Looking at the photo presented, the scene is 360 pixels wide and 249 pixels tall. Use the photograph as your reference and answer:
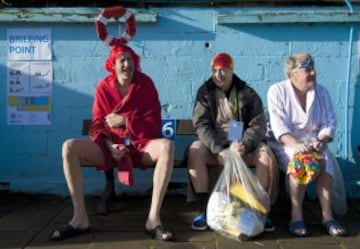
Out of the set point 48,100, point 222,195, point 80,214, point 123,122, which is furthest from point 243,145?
point 48,100

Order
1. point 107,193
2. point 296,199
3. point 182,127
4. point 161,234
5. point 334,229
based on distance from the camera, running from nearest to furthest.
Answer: point 161,234
point 334,229
point 296,199
point 107,193
point 182,127

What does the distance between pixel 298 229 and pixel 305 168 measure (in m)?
0.47

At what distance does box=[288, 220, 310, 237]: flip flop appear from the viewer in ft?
14.0

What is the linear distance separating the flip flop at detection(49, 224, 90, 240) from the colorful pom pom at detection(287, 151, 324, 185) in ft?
5.55

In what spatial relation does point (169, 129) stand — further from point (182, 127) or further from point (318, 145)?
point (318, 145)

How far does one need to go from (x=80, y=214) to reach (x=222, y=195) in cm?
110

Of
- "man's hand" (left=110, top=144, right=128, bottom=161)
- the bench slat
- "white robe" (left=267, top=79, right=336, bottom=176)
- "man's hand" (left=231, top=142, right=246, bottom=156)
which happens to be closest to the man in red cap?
"man's hand" (left=231, top=142, right=246, bottom=156)

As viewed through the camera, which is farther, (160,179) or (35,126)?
(35,126)

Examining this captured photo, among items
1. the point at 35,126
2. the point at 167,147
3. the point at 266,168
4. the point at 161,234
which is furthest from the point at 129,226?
the point at 35,126

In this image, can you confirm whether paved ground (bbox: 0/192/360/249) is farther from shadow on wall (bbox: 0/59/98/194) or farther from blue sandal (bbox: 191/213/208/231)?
shadow on wall (bbox: 0/59/98/194)

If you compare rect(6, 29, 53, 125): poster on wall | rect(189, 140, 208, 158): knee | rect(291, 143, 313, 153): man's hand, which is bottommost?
rect(189, 140, 208, 158): knee

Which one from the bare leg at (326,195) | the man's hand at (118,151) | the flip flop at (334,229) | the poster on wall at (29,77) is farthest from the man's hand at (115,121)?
the flip flop at (334,229)

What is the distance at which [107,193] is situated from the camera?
16.9ft

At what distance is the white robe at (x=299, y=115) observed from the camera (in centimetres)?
457
